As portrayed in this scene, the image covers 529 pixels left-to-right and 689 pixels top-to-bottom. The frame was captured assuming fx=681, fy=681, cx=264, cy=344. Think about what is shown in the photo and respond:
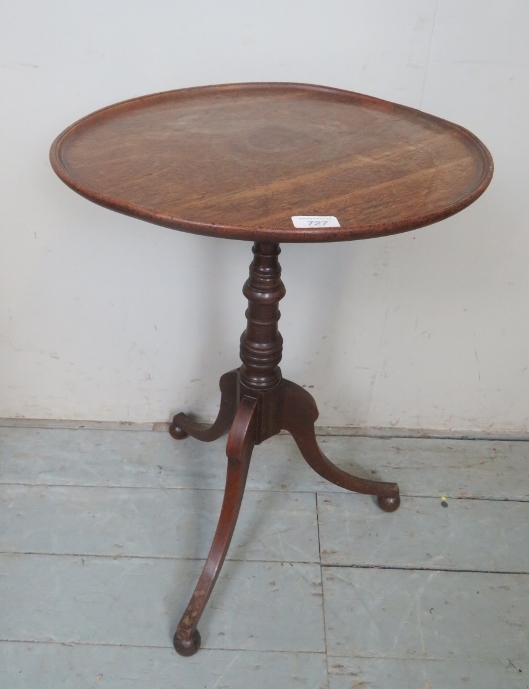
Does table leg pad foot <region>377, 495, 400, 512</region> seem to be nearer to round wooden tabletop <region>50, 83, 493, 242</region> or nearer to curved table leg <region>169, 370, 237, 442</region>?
curved table leg <region>169, 370, 237, 442</region>

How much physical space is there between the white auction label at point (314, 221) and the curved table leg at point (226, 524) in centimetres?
56

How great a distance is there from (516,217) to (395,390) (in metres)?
0.53

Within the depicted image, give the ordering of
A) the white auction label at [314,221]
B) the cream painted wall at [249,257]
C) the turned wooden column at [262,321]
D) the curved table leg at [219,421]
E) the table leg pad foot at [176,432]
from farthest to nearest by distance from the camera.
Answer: the table leg pad foot at [176,432] < the curved table leg at [219,421] < the cream painted wall at [249,257] < the turned wooden column at [262,321] < the white auction label at [314,221]

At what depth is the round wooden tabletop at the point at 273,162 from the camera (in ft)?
2.95

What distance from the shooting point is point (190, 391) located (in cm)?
180

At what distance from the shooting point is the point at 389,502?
5.16ft

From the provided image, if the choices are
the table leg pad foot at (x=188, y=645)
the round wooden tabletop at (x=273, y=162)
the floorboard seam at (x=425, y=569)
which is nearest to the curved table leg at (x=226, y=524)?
the table leg pad foot at (x=188, y=645)

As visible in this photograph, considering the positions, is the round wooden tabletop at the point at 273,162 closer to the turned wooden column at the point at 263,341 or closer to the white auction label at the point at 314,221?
the white auction label at the point at 314,221

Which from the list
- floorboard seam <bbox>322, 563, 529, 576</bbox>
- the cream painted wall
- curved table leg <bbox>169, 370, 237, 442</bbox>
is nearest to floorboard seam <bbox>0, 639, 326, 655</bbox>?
floorboard seam <bbox>322, 563, 529, 576</bbox>

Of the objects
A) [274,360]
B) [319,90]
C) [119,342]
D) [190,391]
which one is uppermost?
[319,90]

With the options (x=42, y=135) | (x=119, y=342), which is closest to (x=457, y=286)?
(x=119, y=342)

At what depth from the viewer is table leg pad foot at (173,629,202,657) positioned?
4.09 feet

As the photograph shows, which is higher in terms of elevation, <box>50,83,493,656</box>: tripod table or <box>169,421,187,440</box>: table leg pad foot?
<box>50,83,493,656</box>: tripod table

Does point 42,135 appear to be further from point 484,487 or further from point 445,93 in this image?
point 484,487
